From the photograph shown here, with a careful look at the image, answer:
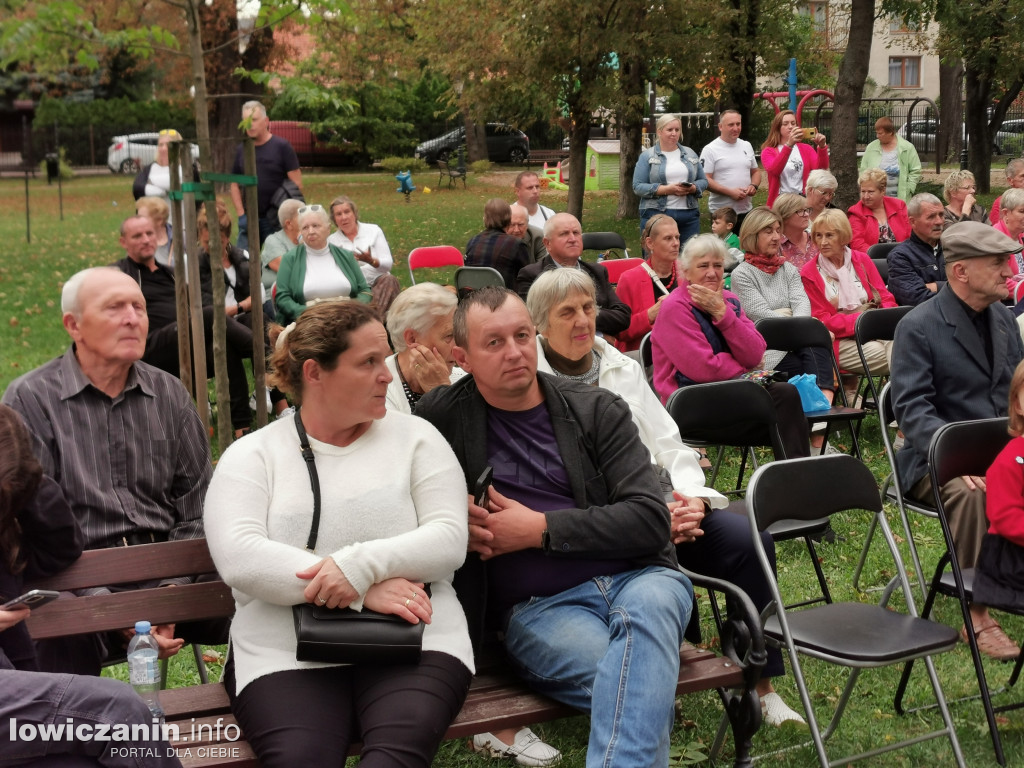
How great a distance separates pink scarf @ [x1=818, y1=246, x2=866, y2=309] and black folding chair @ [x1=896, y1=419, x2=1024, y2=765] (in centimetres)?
364

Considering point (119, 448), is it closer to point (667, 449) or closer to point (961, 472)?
point (667, 449)

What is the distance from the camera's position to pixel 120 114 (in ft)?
135

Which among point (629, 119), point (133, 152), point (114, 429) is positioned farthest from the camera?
point (133, 152)

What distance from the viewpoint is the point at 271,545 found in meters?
3.06

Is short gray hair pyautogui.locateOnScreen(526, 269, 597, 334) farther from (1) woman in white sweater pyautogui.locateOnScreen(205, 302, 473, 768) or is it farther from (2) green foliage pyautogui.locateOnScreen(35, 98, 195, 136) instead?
(2) green foliage pyautogui.locateOnScreen(35, 98, 195, 136)

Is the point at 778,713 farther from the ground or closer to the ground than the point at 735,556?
closer to the ground

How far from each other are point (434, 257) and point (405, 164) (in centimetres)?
2584

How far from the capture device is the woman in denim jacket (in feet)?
37.4

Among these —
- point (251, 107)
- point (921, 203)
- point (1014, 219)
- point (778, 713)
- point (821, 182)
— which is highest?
point (251, 107)

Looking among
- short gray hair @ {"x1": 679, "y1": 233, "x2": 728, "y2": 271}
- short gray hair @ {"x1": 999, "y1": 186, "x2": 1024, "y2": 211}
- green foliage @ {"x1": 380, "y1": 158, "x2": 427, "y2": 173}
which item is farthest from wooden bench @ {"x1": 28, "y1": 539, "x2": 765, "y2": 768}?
green foliage @ {"x1": 380, "y1": 158, "x2": 427, "y2": 173}

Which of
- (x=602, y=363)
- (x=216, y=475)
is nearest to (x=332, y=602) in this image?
(x=216, y=475)

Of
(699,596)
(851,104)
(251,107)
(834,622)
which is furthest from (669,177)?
(834,622)

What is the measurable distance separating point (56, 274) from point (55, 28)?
11.6 metres

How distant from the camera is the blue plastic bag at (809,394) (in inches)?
253
